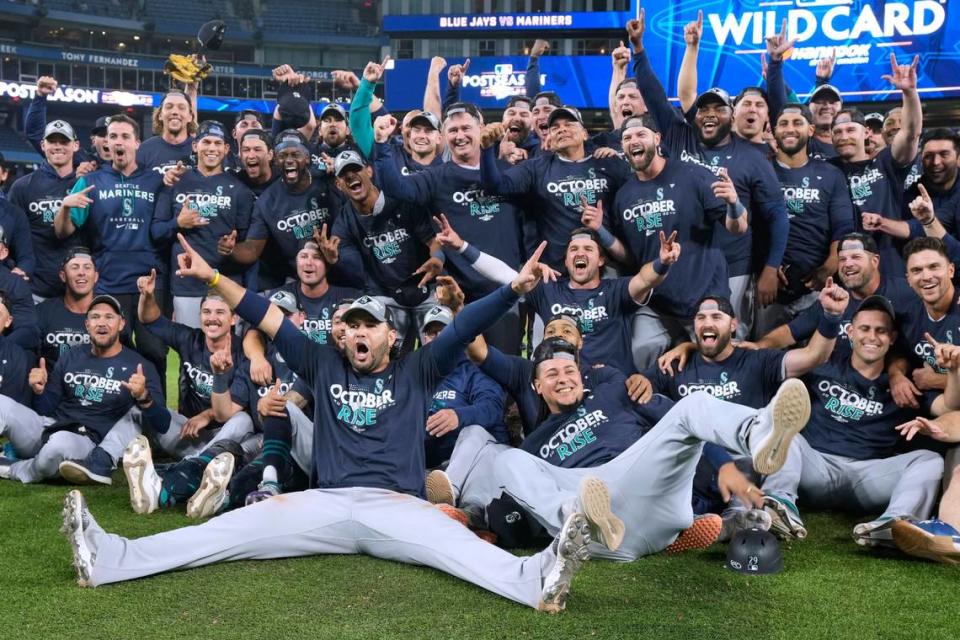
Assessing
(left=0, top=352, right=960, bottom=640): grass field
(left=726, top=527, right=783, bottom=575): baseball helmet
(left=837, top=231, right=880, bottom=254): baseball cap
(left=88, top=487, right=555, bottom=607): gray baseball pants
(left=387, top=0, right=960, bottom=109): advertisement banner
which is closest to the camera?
(left=0, top=352, right=960, bottom=640): grass field

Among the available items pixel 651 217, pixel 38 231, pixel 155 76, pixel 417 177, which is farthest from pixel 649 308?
pixel 155 76

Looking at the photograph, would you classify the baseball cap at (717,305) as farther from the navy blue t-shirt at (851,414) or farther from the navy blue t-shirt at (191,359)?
the navy blue t-shirt at (191,359)

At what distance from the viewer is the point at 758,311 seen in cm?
723

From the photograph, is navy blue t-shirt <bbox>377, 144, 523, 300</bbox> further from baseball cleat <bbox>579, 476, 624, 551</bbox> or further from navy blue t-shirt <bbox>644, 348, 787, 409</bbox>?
baseball cleat <bbox>579, 476, 624, 551</bbox>

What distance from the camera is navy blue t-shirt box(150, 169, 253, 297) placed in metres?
7.68

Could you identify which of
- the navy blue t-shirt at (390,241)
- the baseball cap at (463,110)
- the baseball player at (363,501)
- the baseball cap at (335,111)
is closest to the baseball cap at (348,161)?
the navy blue t-shirt at (390,241)

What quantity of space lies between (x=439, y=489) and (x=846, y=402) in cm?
234

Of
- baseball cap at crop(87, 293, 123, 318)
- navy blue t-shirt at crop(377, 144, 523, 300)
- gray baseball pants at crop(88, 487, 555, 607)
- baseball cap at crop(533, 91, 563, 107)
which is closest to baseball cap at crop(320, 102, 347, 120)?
navy blue t-shirt at crop(377, 144, 523, 300)

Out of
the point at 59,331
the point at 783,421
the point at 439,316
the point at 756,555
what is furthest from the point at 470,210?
the point at 783,421

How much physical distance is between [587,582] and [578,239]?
2457 millimetres

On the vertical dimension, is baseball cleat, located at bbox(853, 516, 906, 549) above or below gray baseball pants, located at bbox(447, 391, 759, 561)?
below

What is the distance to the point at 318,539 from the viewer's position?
477 centimetres

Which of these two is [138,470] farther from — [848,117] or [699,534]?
[848,117]

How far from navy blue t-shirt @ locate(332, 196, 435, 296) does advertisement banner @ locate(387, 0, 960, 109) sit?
53.7 feet
